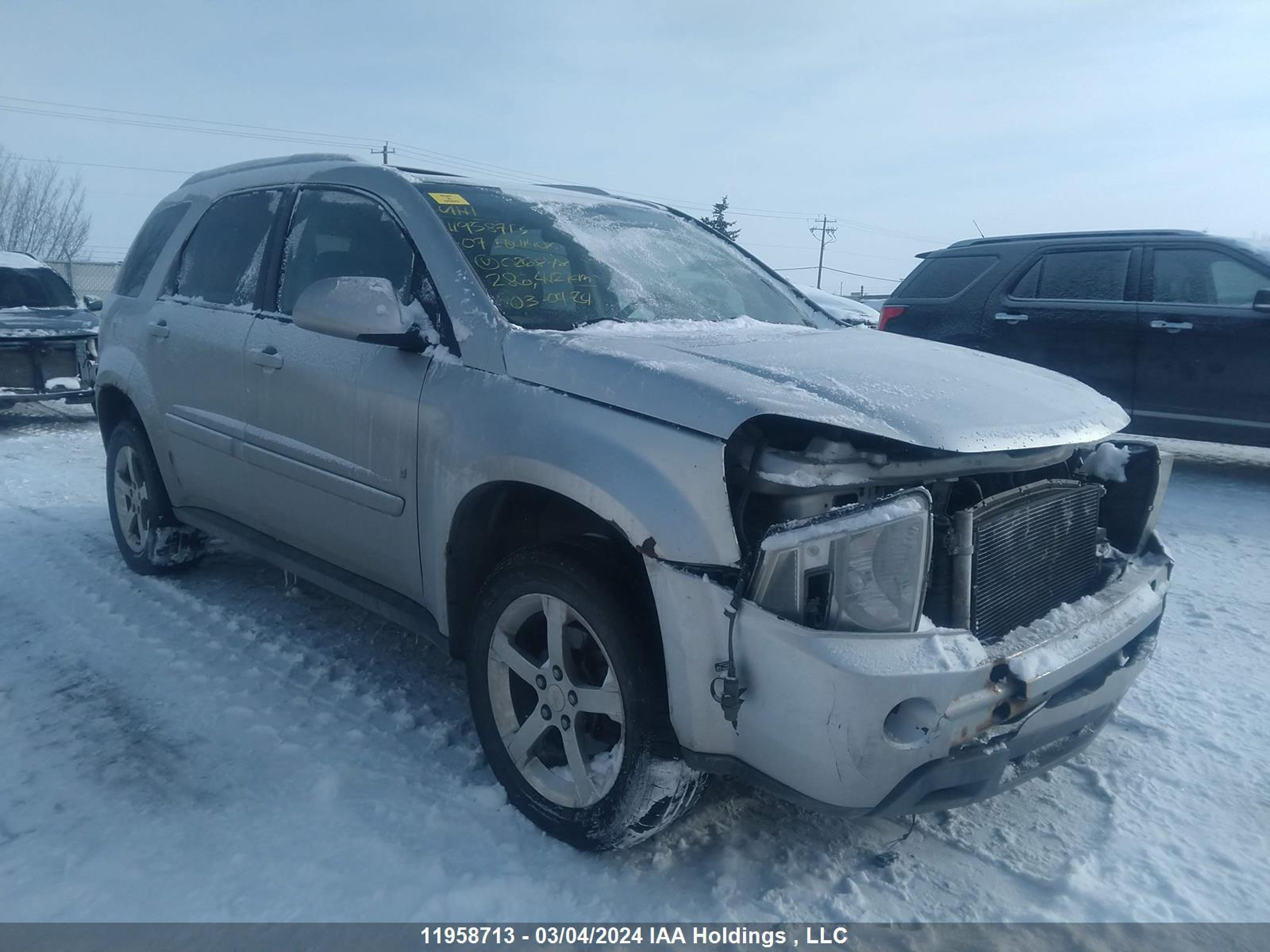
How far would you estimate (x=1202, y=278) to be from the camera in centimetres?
690

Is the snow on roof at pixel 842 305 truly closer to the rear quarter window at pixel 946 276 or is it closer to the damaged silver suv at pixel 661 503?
the rear quarter window at pixel 946 276

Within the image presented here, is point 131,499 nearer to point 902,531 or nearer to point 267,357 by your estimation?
point 267,357

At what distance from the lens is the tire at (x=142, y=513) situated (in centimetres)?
467

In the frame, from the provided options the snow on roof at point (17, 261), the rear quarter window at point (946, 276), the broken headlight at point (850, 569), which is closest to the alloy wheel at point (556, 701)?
the broken headlight at point (850, 569)

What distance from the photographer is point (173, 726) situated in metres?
3.31

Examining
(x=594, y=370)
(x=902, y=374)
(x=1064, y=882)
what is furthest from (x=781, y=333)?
(x=1064, y=882)

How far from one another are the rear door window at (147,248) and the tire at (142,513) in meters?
0.71

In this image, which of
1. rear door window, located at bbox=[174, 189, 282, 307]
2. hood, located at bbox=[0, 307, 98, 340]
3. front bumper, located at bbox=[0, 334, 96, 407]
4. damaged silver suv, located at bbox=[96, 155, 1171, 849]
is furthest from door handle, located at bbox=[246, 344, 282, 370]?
hood, located at bbox=[0, 307, 98, 340]

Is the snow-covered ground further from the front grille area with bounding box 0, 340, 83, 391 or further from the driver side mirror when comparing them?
the front grille area with bounding box 0, 340, 83, 391

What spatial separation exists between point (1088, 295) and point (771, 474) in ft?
20.0

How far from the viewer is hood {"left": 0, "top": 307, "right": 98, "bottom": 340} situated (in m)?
9.34

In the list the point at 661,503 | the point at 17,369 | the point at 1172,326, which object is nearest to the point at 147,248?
the point at 661,503

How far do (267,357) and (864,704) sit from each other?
105 inches

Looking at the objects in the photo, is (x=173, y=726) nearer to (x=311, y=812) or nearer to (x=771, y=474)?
(x=311, y=812)
